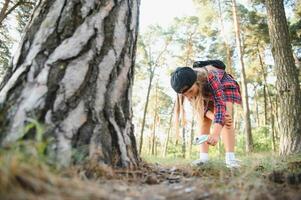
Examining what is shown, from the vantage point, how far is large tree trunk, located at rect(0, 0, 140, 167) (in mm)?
1561

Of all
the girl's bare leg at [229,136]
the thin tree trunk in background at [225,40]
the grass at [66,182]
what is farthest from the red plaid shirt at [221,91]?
the thin tree trunk in background at [225,40]

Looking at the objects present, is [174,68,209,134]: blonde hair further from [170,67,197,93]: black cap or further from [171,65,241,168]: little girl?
[170,67,197,93]: black cap

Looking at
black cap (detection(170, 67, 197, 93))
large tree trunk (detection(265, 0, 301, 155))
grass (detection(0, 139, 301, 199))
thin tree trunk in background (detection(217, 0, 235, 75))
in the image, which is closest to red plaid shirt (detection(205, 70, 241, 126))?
black cap (detection(170, 67, 197, 93))

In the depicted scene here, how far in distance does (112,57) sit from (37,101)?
53 centimetres

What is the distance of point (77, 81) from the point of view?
5.64ft

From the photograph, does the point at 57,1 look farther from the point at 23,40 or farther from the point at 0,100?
the point at 0,100

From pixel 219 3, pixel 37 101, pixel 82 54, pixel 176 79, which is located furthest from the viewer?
pixel 219 3

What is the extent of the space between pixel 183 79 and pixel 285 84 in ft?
10.9

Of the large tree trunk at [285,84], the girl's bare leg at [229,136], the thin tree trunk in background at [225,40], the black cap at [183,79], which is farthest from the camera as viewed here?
the thin tree trunk in background at [225,40]

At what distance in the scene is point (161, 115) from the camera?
Answer: 1296 inches

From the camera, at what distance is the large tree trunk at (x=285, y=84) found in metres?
5.85

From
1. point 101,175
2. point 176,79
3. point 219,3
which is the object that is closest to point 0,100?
point 101,175

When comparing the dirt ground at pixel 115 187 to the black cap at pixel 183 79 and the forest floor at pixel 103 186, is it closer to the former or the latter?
the forest floor at pixel 103 186

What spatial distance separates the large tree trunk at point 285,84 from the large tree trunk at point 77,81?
448cm
